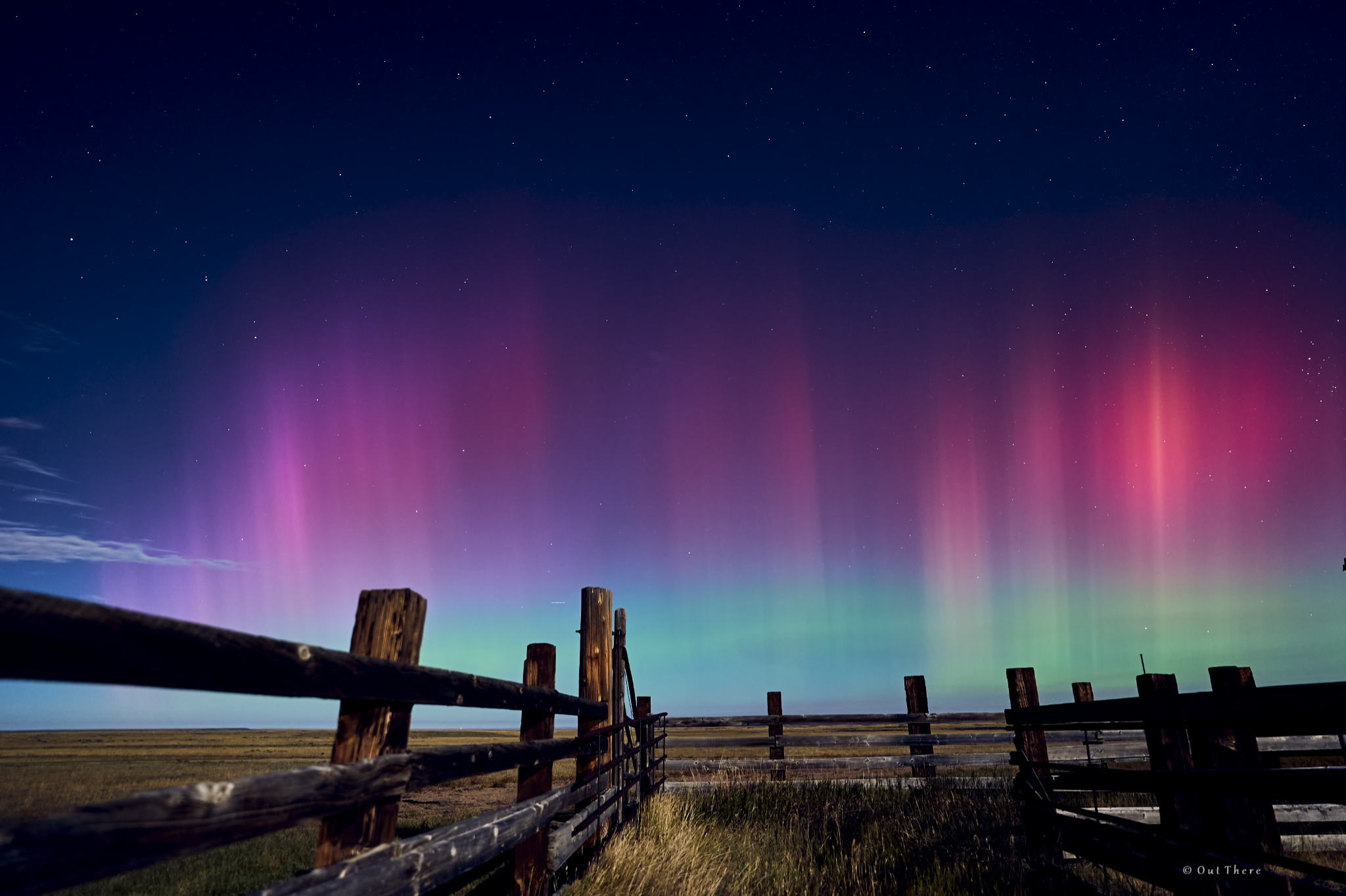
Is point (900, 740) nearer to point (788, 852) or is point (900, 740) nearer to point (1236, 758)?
point (788, 852)

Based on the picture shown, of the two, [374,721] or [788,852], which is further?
[788,852]

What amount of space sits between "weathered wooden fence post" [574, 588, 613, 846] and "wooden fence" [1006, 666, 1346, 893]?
177 inches

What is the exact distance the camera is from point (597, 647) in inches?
319

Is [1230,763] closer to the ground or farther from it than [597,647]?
closer to the ground

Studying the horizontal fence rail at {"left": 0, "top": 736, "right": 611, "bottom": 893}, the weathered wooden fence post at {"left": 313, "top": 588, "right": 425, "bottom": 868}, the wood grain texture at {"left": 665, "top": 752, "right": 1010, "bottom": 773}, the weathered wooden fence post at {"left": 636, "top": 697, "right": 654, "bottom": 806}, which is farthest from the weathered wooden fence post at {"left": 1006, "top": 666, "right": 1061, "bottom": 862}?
the horizontal fence rail at {"left": 0, "top": 736, "right": 611, "bottom": 893}

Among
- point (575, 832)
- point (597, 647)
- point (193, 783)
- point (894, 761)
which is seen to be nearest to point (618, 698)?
point (597, 647)

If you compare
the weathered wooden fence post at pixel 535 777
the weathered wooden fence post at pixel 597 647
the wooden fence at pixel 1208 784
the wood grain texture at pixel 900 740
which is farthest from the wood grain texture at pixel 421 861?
the wood grain texture at pixel 900 740

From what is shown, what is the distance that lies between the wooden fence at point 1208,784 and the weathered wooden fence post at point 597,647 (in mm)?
4487

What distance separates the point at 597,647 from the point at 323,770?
6.07m

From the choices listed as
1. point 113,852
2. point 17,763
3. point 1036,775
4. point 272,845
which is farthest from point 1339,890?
point 17,763

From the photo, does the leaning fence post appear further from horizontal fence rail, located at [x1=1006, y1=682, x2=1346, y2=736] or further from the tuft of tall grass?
the tuft of tall grass

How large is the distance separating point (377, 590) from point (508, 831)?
1.73m

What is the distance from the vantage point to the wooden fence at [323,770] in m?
1.29

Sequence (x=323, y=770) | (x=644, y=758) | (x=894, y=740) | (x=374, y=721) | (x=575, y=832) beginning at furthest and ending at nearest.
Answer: (x=894, y=740), (x=644, y=758), (x=575, y=832), (x=374, y=721), (x=323, y=770)
